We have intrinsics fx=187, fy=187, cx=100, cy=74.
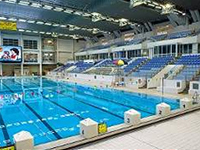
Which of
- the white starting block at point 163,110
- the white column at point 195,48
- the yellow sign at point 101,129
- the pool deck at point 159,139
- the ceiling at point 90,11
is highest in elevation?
the ceiling at point 90,11

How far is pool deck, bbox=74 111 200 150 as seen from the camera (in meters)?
3.08

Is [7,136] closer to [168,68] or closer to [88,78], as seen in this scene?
[168,68]

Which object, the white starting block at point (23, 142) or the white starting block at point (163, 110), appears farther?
the white starting block at point (163, 110)

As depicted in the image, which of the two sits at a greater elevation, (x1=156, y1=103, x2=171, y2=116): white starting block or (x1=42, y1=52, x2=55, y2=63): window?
(x1=42, y1=52, x2=55, y2=63): window

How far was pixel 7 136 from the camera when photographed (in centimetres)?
441

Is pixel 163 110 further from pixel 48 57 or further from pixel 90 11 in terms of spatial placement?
pixel 48 57

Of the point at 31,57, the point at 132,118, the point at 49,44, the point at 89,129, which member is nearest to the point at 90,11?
the point at 132,118

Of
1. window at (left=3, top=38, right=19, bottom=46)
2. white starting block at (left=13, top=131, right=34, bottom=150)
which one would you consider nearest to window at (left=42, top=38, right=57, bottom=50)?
window at (left=3, top=38, right=19, bottom=46)

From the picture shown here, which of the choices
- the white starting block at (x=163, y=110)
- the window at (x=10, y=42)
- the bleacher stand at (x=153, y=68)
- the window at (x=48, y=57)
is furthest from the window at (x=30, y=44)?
the white starting block at (x=163, y=110)

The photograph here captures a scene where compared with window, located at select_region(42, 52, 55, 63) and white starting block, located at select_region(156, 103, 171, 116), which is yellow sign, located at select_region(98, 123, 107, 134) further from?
window, located at select_region(42, 52, 55, 63)

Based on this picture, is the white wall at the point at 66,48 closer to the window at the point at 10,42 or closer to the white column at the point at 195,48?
the window at the point at 10,42

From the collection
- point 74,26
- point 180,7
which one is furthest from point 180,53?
point 74,26

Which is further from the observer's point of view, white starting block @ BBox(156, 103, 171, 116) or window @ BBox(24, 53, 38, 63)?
window @ BBox(24, 53, 38, 63)

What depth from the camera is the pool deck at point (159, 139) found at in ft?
10.1
